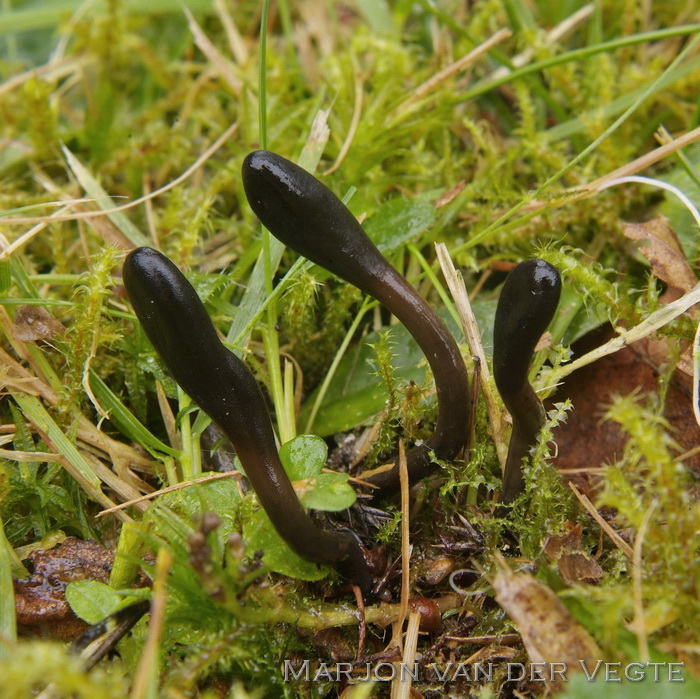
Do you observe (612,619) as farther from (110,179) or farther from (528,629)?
(110,179)

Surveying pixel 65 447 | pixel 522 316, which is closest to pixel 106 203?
pixel 65 447

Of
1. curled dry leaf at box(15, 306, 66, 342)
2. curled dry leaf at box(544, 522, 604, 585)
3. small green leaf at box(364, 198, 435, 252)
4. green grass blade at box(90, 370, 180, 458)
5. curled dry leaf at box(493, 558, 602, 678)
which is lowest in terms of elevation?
curled dry leaf at box(544, 522, 604, 585)

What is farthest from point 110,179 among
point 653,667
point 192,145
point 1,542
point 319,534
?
point 653,667

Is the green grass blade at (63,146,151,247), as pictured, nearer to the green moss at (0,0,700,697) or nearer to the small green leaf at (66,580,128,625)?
the green moss at (0,0,700,697)

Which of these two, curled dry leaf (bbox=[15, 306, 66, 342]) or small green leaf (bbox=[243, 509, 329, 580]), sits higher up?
curled dry leaf (bbox=[15, 306, 66, 342])

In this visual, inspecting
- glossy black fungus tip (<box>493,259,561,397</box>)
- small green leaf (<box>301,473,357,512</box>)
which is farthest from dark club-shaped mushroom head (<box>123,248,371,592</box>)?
glossy black fungus tip (<box>493,259,561,397</box>)

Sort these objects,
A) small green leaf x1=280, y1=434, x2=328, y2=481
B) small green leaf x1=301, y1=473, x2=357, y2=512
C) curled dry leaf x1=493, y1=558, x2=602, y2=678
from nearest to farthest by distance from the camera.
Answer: curled dry leaf x1=493, y1=558, x2=602, y2=678 < small green leaf x1=301, y1=473, x2=357, y2=512 < small green leaf x1=280, y1=434, x2=328, y2=481

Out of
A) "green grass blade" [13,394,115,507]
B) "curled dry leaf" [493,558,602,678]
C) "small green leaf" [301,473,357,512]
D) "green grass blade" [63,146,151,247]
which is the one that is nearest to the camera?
"curled dry leaf" [493,558,602,678]

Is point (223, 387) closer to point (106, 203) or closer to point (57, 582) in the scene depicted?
point (57, 582)
